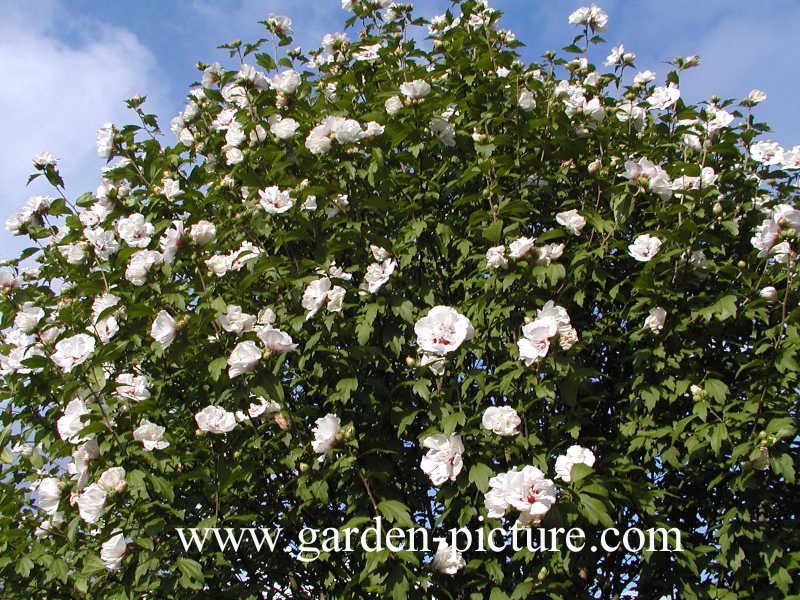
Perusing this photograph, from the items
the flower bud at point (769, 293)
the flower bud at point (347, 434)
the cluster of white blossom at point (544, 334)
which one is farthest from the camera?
the flower bud at point (769, 293)

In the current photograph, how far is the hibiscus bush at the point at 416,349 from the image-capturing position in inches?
110

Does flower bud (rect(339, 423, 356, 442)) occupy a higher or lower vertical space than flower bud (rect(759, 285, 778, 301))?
lower

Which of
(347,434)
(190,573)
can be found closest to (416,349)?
(347,434)

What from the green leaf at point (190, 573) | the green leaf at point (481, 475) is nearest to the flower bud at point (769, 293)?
the green leaf at point (481, 475)

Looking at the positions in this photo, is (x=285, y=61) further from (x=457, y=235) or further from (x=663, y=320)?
(x=663, y=320)

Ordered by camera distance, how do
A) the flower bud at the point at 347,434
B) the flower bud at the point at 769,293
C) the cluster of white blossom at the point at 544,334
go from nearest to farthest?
the cluster of white blossom at the point at 544,334, the flower bud at the point at 347,434, the flower bud at the point at 769,293

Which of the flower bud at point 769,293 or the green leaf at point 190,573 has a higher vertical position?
the flower bud at point 769,293

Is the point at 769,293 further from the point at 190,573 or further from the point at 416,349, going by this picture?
the point at 190,573

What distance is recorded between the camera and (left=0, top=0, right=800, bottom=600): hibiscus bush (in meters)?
2.79

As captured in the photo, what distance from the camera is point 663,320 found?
309 centimetres

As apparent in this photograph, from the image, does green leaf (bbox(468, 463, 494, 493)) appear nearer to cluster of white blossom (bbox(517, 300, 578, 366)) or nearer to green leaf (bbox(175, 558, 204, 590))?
cluster of white blossom (bbox(517, 300, 578, 366))

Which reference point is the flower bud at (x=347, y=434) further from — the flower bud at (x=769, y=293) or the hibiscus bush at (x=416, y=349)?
the flower bud at (x=769, y=293)

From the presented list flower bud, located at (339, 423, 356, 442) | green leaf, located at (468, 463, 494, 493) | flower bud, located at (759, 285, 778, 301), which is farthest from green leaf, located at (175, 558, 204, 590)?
flower bud, located at (759, 285, 778, 301)

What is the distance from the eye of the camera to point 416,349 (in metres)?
3.27
